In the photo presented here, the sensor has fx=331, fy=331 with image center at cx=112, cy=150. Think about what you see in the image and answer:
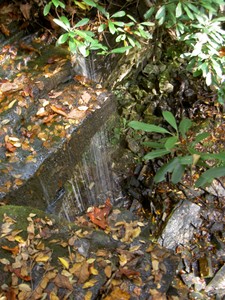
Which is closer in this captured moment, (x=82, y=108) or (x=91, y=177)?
(x=82, y=108)

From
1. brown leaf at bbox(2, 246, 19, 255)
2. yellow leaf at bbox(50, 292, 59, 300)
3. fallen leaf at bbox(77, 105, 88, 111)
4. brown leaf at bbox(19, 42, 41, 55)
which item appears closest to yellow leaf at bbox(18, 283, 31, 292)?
yellow leaf at bbox(50, 292, 59, 300)

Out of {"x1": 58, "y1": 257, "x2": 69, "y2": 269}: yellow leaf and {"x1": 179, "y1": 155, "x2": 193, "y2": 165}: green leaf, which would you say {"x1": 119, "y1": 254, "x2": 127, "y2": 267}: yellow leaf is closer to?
{"x1": 58, "y1": 257, "x2": 69, "y2": 269}: yellow leaf

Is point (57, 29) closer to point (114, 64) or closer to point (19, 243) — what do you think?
point (114, 64)

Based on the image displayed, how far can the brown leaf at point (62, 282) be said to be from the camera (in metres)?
2.23

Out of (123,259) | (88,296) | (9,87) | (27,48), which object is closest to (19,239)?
(88,296)

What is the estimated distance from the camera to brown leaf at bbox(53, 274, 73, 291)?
223 cm

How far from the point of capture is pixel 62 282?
7.38ft

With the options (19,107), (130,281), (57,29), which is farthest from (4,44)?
(130,281)

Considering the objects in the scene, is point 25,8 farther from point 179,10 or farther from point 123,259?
point 123,259

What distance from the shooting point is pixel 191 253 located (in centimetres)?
464

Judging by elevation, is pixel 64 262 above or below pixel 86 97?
below

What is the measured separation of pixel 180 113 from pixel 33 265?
13.4 ft

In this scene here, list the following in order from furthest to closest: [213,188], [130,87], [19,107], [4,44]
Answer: [130,87]
[213,188]
[4,44]
[19,107]

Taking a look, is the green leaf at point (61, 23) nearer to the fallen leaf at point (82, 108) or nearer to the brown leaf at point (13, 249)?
the fallen leaf at point (82, 108)
